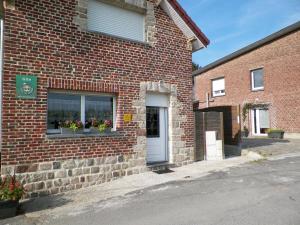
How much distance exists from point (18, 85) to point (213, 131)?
7.31 meters

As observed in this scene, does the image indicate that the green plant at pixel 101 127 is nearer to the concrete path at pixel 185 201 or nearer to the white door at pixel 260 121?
the concrete path at pixel 185 201

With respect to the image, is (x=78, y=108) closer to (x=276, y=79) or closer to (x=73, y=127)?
(x=73, y=127)

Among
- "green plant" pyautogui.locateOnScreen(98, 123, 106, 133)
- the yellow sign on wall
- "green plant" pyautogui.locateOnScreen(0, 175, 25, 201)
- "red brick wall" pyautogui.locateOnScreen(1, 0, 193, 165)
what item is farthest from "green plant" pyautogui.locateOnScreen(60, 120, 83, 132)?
"green plant" pyautogui.locateOnScreen(0, 175, 25, 201)

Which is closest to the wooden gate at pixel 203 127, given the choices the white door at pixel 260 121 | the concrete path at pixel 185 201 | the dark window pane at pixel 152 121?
the dark window pane at pixel 152 121

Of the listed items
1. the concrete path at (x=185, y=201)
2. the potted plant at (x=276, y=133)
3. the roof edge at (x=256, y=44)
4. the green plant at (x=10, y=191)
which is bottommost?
the concrete path at (x=185, y=201)

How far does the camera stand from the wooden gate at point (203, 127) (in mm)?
11188

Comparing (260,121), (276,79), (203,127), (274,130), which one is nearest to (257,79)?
(276,79)

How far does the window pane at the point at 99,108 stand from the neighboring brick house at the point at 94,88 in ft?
0.10

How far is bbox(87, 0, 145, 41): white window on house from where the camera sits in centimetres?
877

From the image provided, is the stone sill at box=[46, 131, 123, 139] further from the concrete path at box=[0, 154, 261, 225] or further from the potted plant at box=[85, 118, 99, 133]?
the concrete path at box=[0, 154, 261, 225]

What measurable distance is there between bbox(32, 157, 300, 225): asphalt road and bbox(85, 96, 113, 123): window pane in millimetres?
2633

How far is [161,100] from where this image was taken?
1023 centimetres

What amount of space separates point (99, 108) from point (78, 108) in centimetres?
67

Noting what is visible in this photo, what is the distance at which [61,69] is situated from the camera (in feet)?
26.0
